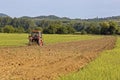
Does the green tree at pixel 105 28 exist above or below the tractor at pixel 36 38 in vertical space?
below

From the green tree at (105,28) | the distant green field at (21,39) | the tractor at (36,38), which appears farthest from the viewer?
the green tree at (105,28)

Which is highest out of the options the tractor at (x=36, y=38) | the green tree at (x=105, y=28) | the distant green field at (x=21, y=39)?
the tractor at (x=36, y=38)

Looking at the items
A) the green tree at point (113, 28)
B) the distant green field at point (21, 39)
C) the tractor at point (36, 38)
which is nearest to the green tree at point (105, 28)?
the green tree at point (113, 28)

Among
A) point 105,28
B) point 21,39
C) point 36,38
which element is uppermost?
point 36,38

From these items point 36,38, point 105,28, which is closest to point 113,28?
point 105,28

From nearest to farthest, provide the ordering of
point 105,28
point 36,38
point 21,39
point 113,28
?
point 36,38 → point 21,39 → point 113,28 → point 105,28

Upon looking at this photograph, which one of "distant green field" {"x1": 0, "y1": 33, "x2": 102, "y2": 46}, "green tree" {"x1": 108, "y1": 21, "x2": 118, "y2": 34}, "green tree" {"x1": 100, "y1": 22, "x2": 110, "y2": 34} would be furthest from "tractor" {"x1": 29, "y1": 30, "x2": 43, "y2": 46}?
"green tree" {"x1": 108, "y1": 21, "x2": 118, "y2": 34}

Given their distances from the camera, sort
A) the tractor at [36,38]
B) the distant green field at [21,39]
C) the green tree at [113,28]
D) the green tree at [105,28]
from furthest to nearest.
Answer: the green tree at [105,28]
the green tree at [113,28]
the distant green field at [21,39]
the tractor at [36,38]

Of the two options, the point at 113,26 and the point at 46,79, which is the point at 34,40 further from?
the point at 113,26

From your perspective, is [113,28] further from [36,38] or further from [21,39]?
[36,38]

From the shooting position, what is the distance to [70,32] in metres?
153

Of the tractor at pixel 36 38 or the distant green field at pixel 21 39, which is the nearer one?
the tractor at pixel 36 38

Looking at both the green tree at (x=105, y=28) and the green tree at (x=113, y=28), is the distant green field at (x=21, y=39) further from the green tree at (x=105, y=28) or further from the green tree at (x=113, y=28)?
the green tree at (x=113, y=28)

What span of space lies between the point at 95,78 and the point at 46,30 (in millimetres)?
136512
